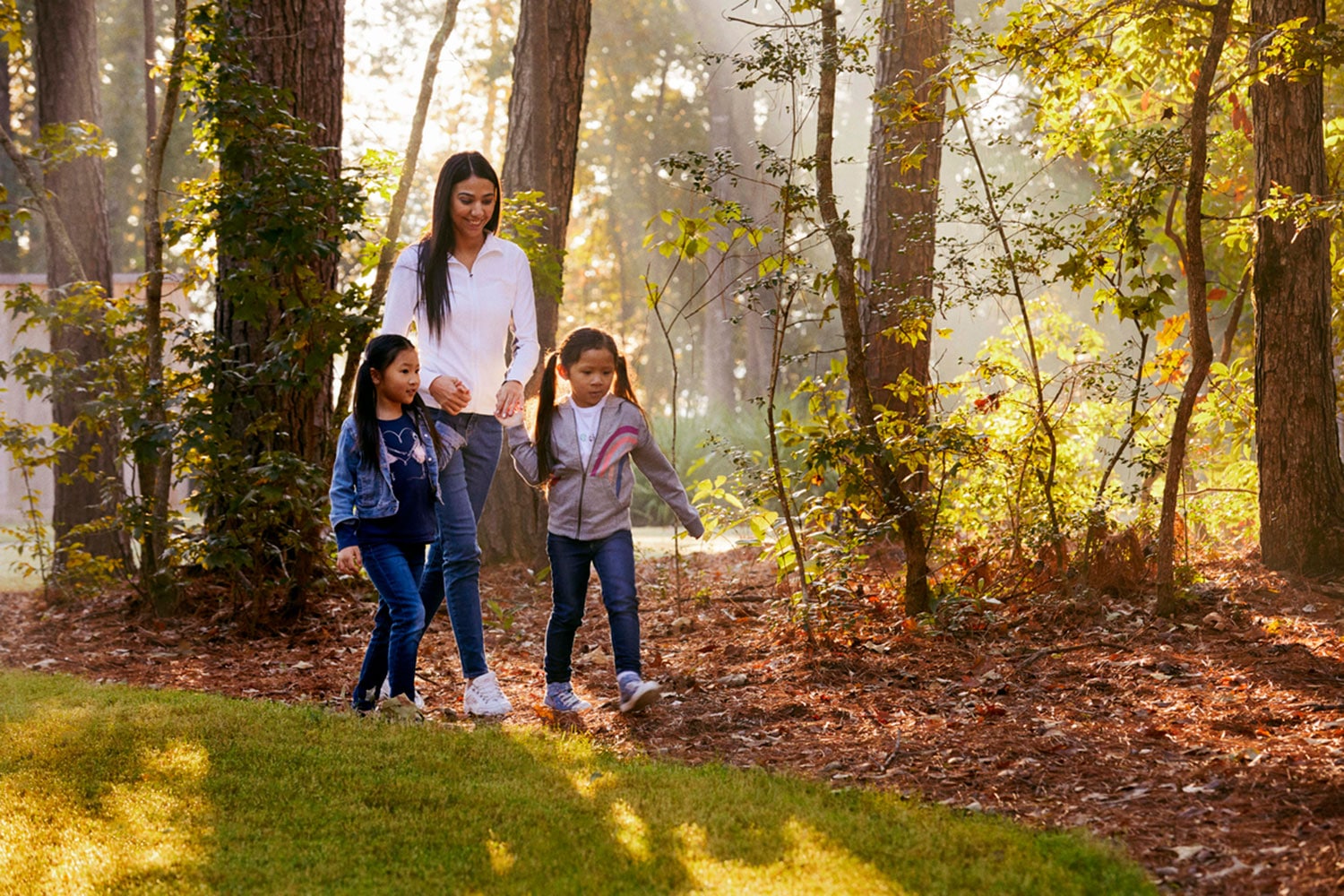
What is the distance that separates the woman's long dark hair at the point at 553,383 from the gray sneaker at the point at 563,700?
0.86 meters

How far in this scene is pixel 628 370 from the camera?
5340 mm

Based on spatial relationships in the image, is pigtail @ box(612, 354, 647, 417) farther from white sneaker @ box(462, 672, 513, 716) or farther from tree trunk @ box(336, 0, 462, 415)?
tree trunk @ box(336, 0, 462, 415)

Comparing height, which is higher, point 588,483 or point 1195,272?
point 1195,272

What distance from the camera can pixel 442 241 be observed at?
5059mm

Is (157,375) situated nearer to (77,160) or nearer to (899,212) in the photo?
(77,160)

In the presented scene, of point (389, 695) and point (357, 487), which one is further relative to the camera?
point (389, 695)

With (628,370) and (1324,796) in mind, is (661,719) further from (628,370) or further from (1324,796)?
(1324,796)

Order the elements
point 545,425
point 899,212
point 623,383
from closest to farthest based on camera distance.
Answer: point 545,425, point 623,383, point 899,212

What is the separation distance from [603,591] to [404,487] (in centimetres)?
91

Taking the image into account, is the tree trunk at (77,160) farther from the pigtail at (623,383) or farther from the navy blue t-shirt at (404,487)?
the pigtail at (623,383)

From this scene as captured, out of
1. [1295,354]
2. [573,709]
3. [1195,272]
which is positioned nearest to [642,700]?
[573,709]

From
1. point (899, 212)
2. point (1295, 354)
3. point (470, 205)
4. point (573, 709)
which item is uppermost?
point (899, 212)

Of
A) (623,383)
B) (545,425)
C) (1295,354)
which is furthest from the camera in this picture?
(1295,354)

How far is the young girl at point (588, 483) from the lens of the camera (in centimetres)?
508
